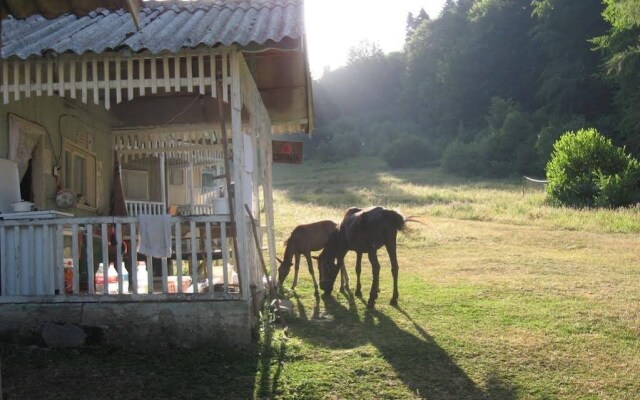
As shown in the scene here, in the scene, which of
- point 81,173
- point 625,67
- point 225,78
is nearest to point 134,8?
point 225,78

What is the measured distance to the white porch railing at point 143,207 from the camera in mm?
12602

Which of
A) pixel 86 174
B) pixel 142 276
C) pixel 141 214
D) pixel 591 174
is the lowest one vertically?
pixel 142 276

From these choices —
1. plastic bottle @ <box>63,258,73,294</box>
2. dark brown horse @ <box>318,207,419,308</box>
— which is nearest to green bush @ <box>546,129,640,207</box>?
dark brown horse @ <box>318,207,419,308</box>

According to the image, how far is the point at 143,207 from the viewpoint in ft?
43.1

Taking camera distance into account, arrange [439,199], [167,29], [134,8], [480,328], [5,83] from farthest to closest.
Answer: [439,199] < [480,328] < [167,29] < [5,83] < [134,8]

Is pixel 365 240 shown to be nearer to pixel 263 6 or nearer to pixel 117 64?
pixel 263 6

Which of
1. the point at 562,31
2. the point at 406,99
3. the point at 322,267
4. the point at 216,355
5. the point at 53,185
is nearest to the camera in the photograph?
the point at 216,355

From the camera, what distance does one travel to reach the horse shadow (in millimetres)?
5652

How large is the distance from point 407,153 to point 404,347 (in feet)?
215

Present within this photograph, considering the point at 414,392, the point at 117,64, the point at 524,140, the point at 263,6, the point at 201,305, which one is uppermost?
the point at 524,140

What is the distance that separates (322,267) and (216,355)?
12.9 feet

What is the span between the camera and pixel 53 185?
30.1ft

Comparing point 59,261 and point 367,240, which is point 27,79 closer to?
point 59,261

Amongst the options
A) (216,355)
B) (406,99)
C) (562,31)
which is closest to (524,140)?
(562,31)
